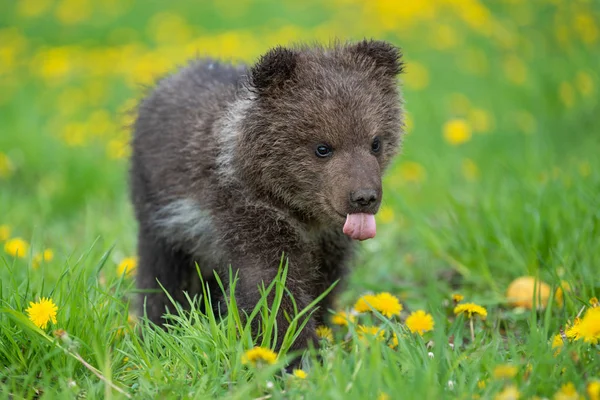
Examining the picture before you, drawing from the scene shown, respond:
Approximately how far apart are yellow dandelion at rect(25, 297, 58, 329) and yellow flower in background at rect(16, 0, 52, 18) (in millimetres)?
11553

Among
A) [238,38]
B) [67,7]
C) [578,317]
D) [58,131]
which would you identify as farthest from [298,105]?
[67,7]

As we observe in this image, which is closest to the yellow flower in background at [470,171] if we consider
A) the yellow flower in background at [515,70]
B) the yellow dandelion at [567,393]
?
the yellow flower in background at [515,70]

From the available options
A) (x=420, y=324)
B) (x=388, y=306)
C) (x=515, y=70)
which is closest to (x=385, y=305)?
(x=388, y=306)

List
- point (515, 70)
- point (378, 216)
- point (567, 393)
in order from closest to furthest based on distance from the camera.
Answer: point (567, 393) → point (378, 216) → point (515, 70)

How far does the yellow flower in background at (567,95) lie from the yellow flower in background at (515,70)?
35.8 inches

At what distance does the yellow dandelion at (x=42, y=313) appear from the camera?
3369 millimetres

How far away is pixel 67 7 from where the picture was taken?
14.0 meters

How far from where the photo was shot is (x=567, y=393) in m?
2.80

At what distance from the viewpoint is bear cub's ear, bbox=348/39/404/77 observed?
13.9ft

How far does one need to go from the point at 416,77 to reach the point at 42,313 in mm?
7070

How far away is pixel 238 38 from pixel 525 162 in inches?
220

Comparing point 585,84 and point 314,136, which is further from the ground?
point 585,84

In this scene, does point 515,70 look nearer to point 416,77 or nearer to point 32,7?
point 416,77

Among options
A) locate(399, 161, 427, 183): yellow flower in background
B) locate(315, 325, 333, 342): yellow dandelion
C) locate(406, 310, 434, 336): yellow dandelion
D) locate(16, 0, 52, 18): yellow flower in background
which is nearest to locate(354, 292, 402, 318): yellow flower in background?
locate(406, 310, 434, 336): yellow dandelion
